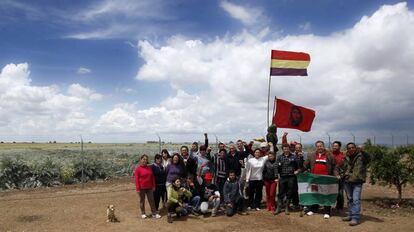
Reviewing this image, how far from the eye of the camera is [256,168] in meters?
A: 11.1

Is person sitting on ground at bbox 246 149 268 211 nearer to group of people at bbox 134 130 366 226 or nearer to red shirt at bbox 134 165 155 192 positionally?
group of people at bbox 134 130 366 226

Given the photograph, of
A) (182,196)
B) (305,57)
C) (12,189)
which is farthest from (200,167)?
(12,189)

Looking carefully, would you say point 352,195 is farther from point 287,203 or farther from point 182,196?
point 182,196

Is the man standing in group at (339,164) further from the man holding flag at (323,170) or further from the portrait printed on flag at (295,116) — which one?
the portrait printed on flag at (295,116)

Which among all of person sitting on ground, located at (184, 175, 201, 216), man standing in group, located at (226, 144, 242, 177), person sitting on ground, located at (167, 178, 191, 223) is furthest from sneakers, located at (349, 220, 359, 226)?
person sitting on ground, located at (167, 178, 191, 223)

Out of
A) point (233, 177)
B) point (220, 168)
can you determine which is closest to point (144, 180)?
point (220, 168)

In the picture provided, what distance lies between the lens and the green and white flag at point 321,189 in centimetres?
1056

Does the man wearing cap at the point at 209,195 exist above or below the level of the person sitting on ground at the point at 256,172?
below

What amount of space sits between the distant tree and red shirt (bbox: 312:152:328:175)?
3.44 meters

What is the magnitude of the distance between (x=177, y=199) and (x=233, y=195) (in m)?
1.49

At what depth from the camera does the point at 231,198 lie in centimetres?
1087

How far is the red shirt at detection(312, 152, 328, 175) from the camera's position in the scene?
10562 mm

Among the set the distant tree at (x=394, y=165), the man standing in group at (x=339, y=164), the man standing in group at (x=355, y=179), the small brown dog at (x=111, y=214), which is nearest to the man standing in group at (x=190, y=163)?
the small brown dog at (x=111, y=214)

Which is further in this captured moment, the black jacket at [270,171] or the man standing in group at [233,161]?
the man standing in group at [233,161]
